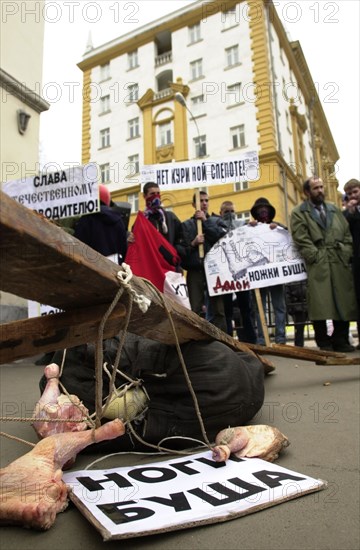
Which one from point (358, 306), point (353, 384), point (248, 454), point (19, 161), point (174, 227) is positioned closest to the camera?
point (248, 454)

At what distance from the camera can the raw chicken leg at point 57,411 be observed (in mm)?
1804

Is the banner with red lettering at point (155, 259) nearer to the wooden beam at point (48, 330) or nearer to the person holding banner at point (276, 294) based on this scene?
the person holding banner at point (276, 294)

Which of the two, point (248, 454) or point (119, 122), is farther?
point (119, 122)

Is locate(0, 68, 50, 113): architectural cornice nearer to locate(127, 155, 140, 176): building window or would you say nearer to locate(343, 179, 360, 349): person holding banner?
locate(343, 179, 360, 349): person holding banner

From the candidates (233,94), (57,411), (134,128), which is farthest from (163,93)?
(57,411)

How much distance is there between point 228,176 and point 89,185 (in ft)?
5.80

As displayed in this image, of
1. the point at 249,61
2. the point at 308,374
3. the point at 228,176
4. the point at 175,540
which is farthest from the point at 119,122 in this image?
the point at 175,540

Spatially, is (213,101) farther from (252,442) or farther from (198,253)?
(252,442)

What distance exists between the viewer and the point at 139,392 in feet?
6.55

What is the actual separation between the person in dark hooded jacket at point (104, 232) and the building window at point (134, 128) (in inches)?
935

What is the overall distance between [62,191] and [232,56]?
892 inches

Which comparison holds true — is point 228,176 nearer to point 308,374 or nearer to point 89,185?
point 89,185

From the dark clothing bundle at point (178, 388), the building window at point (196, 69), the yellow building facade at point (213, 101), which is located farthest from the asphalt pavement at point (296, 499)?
the building window at point (196, 69)

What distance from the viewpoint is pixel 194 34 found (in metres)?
26.6
